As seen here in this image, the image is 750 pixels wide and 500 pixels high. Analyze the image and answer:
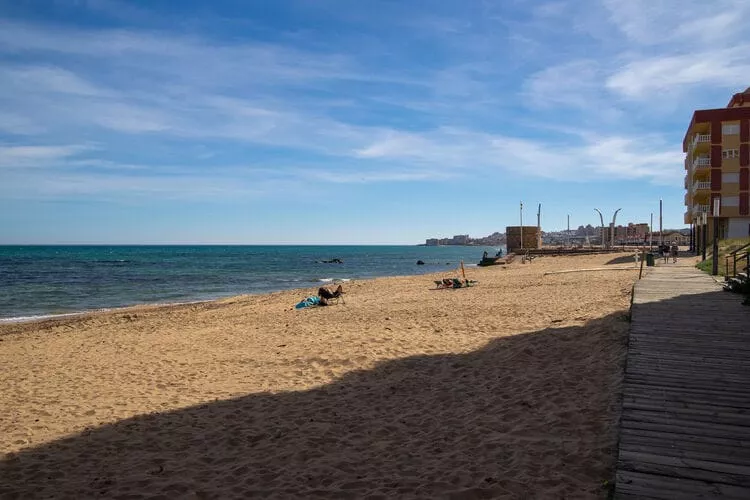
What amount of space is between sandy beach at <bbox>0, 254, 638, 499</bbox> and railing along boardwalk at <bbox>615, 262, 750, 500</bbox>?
393 millimetres

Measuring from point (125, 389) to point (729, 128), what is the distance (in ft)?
165

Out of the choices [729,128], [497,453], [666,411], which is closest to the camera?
[666,411]

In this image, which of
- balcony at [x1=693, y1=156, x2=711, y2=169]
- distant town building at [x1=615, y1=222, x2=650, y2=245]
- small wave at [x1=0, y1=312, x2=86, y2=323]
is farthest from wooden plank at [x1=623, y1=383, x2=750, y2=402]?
distant town building at [x1=615, y1=222, x2=650, y2=245]

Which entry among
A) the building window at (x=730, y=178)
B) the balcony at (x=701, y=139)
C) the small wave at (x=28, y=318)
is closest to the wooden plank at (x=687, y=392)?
the small wave at (x=28, y=318)

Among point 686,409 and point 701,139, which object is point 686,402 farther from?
point 701,139

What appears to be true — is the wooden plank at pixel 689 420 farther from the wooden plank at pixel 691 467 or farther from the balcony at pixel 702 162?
the balcony at pixel 702 162

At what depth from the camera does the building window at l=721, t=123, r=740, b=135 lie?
44.4 meters

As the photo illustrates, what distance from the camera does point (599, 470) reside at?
14.5 feet

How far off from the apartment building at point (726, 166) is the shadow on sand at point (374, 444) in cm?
4295

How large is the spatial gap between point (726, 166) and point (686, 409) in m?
48.4

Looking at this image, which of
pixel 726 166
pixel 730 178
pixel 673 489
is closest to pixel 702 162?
pixel 726 166

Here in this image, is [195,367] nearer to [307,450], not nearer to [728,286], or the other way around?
[307,450]

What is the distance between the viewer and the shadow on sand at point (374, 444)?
4.68 m

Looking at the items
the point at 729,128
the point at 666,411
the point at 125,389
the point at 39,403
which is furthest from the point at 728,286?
the point at 729,128
